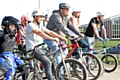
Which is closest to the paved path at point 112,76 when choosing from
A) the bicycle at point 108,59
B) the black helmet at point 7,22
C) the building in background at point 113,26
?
the bicycle at point 108,59

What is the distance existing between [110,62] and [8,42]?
4854 mm

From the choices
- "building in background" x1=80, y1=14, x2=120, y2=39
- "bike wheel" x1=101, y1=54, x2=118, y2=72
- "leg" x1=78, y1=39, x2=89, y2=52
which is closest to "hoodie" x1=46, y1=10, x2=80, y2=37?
"leg" x1=78, y1=39, x2=89, y2=52

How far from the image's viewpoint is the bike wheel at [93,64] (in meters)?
7.70

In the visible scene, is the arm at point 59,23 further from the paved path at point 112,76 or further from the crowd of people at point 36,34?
the paved path at point 112,76

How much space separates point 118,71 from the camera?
969 centimetres

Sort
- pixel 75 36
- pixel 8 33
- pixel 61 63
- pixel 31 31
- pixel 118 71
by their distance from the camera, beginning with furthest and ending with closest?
pixel 118 71, pixel 75 36, pixel 61 63, pixel 31 31, pixel 8 33

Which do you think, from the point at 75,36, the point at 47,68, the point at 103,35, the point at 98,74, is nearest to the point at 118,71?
the point at 103,35

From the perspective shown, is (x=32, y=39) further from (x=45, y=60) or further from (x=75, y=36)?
(x=75, y=36)

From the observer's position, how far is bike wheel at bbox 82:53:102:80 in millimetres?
7698

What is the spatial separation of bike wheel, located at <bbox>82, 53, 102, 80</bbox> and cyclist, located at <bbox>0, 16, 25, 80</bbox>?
245 cm

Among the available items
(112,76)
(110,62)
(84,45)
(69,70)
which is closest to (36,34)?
(69,70)

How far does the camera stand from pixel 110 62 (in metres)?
9.89

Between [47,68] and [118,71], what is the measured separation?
3.94 m

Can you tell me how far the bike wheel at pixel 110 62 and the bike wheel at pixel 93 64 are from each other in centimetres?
140
